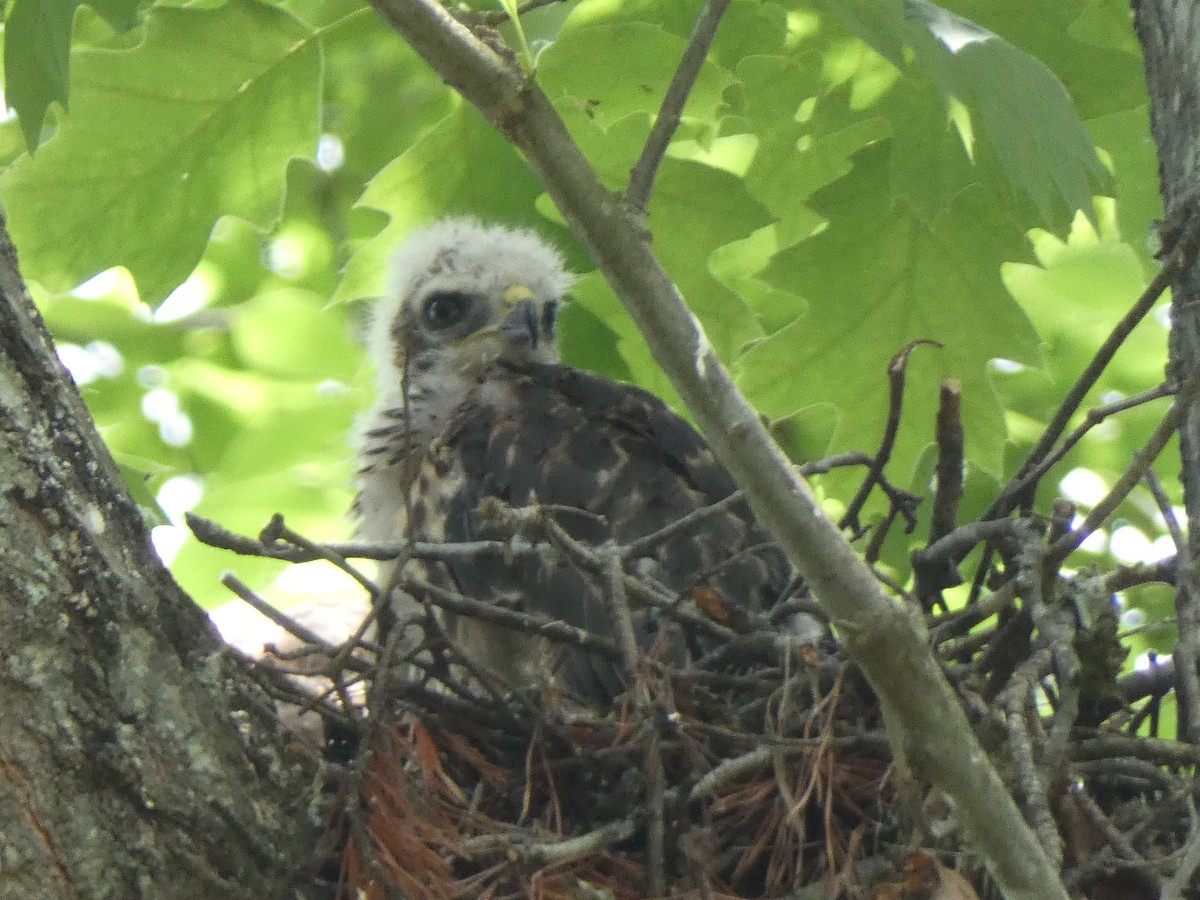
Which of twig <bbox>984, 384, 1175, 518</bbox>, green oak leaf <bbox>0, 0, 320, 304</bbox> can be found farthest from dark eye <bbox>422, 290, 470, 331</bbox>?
twig <bbox>984, 384, 1175, 518</bbox>

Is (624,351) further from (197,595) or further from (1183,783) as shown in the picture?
(1183,783)

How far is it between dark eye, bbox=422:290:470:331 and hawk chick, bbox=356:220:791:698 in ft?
0.28

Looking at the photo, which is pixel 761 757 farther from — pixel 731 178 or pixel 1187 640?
pixel 731 178

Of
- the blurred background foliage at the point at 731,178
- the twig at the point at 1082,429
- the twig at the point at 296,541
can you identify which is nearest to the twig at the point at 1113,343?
the twig at the point at 1082,429

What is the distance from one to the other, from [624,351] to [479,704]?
149 cm

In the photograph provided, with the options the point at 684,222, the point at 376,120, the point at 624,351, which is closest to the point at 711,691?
the point at 684,222

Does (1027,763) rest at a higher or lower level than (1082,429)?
lower

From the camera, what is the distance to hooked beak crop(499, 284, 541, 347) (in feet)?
10.9

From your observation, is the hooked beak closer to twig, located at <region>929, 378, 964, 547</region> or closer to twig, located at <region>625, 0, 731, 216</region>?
twig, located at <region>929, 378, 964, 547</region>

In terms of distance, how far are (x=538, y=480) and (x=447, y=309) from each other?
37.7 inches

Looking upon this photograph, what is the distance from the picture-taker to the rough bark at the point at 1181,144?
209cm

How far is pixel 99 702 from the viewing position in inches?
56.6

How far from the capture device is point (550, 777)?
1.89 metres

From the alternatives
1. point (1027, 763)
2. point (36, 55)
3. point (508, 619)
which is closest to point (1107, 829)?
point (1027, 763)
